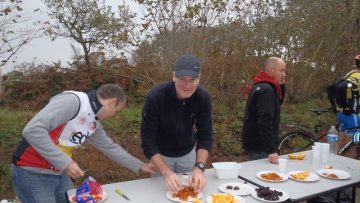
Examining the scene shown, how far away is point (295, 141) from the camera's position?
19.8 feet

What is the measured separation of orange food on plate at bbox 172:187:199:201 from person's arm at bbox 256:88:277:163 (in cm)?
116

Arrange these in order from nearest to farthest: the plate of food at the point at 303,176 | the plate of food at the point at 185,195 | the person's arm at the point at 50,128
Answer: the person's arm at the point at 50,128 < the plate of food at the point at 185,195 < the plate of food at the point at 303,176

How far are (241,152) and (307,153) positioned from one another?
8.29ft

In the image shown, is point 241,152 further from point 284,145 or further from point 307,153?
point 307,153

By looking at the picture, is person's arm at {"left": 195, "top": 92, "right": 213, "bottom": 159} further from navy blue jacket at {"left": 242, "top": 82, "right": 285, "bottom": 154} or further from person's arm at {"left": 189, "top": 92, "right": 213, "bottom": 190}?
navy blue jacket at {"left": 242, "top": 82, "right": 285, "bottom": 154}

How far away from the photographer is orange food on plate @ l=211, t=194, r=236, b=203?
7.30 feet

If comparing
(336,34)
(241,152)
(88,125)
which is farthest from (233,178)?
(336,34)

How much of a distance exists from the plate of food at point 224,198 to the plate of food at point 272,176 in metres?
0.45

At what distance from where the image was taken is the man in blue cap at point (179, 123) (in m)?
2.54

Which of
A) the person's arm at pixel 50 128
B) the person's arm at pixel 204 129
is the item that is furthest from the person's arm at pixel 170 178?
the person's arm at pixel 50 128

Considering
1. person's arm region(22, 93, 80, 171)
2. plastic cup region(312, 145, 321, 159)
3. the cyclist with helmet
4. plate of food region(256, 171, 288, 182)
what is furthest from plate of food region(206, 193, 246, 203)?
the cyclist with helmet

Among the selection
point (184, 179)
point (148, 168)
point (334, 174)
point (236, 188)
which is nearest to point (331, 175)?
point (334, 174)

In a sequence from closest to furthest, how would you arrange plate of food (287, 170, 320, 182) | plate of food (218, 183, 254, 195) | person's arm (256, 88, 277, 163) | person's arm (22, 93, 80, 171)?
person's arm (22, 93, 80, 171), plate of food (218, 183, 254, 195), plate of food (287, 170, 320, 182), person's arm (256, 88, 277, 163)

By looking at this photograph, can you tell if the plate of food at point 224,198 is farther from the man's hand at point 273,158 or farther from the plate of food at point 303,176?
the man's hand at point 273,158
